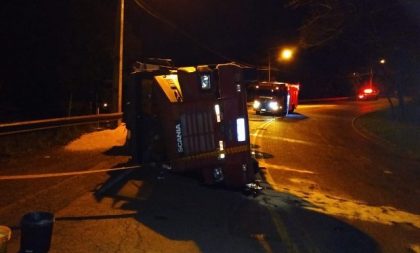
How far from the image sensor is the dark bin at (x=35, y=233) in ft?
20.8

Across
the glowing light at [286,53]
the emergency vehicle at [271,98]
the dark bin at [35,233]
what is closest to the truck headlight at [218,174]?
the dark bin at [35,233]

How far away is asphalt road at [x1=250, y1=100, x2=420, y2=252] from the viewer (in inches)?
337

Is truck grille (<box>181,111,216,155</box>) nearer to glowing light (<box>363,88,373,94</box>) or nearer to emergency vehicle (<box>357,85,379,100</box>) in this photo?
emergency vehicle (<box>357,85,379,100</box>)

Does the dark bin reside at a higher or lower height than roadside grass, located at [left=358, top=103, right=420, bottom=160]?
lower

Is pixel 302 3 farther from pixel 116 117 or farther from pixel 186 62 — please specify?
pixel 186 62

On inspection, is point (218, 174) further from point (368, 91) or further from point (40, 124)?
point (368, 91)

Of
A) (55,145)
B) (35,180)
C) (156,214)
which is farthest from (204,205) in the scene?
(55,145)

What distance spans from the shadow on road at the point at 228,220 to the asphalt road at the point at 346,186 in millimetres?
55

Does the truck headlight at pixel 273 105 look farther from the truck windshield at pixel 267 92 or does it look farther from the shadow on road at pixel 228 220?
the shadow on road at pixel 228 220

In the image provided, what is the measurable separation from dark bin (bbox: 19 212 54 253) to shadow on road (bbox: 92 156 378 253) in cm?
133

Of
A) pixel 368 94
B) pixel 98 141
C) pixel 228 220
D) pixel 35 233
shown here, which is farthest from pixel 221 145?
pixel 368 94

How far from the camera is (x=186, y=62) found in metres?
69.9

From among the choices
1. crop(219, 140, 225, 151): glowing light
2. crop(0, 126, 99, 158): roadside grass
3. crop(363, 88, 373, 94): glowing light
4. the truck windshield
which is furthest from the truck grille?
crop(363, 88, 373, 94): glowing light

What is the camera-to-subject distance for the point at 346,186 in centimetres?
1316
